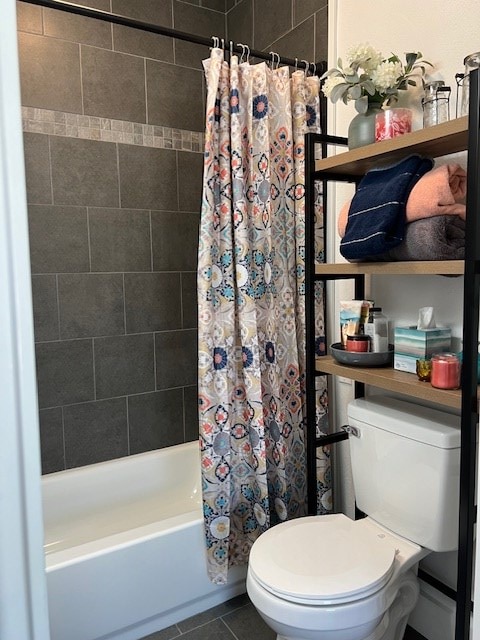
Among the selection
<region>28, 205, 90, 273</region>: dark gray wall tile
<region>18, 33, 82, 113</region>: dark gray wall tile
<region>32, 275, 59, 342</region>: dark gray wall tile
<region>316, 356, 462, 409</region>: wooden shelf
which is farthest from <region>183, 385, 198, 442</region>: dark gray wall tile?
<region>18, 33, 82, 113</region>: dark gray wall tile

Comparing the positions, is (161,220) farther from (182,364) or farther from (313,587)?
(313,587)

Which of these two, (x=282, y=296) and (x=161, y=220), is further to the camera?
(x=161, y=220)

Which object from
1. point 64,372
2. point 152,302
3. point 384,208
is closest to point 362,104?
point 384,208

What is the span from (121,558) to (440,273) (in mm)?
1434

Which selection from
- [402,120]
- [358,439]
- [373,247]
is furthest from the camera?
[358,439]

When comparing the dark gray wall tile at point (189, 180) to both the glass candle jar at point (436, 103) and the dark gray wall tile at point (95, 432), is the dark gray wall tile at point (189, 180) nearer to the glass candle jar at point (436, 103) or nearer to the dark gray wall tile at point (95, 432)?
the dark gray wall tile at point (95, 432)

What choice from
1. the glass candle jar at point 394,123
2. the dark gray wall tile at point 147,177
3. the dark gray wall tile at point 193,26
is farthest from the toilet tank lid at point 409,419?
the dark gray wall tile at point 193,26

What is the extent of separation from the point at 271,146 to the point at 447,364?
1104 mm

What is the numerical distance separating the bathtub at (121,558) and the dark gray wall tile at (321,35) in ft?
6.57

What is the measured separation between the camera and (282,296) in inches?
80.2

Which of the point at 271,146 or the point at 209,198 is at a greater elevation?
the point at 271,146

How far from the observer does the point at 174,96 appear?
2596mm

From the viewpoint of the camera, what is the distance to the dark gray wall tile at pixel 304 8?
209 cm

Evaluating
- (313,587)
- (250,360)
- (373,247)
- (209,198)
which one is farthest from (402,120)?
(313,587)
